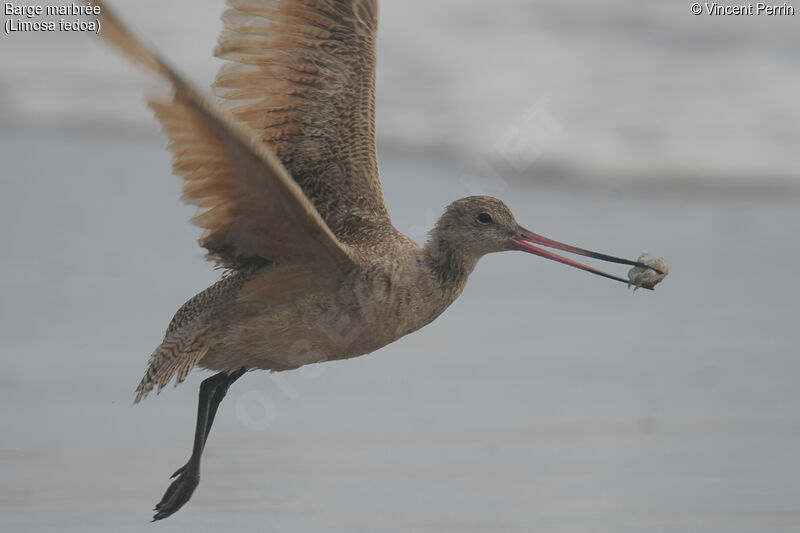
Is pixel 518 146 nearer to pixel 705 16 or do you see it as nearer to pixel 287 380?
pixel 705 16

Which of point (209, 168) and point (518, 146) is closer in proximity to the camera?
point (209, 168)

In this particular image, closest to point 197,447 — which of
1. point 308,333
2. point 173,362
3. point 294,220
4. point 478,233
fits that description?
point 173,362

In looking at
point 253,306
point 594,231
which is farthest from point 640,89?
point 253,306

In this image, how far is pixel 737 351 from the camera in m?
6.95

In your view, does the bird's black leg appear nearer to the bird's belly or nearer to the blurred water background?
the blurred water background

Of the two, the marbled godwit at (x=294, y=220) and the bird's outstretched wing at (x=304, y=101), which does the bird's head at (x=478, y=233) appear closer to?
the marbled godwit at (x=294, y=220)

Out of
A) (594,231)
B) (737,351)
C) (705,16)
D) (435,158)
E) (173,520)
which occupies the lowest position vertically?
(173,520)

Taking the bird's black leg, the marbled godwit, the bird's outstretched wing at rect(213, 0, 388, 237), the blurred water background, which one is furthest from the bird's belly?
the bird's outstretched wing at rect(213, 0, 388, 237)

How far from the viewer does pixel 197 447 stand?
5430 millimetres

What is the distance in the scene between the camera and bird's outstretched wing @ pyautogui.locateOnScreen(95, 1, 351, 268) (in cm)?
415

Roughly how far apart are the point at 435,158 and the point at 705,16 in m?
3.34

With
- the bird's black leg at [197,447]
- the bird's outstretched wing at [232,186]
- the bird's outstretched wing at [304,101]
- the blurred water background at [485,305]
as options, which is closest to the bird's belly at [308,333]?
the bird's outstretched wing at [232,186]

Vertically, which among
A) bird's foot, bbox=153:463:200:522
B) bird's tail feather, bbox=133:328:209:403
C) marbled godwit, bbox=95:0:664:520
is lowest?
bird's foot, bbox=153:463:200:522

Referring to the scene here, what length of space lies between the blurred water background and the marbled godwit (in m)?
0.52
